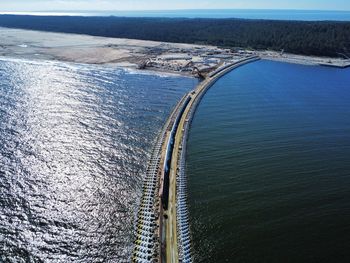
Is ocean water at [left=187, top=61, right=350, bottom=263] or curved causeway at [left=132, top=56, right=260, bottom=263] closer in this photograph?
curved causeway at [left=132, top=56, right=260, bottom=263]

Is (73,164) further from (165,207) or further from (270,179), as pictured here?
(270,179)

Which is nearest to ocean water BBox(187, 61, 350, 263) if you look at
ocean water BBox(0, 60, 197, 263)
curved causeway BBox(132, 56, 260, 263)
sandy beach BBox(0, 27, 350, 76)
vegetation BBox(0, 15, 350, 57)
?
curved causeway BBox(132, 56, 260, 263)

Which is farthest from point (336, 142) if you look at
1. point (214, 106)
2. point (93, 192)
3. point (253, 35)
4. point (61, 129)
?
point (253, 35)

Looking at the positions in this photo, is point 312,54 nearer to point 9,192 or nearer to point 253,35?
point 253,35

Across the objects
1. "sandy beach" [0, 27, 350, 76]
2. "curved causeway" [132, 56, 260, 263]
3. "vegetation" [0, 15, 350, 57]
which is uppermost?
"vegetation" [0, 15, 350, 57]

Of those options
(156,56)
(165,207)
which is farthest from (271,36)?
(165,207)

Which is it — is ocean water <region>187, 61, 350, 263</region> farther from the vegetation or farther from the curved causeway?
the vegetation
